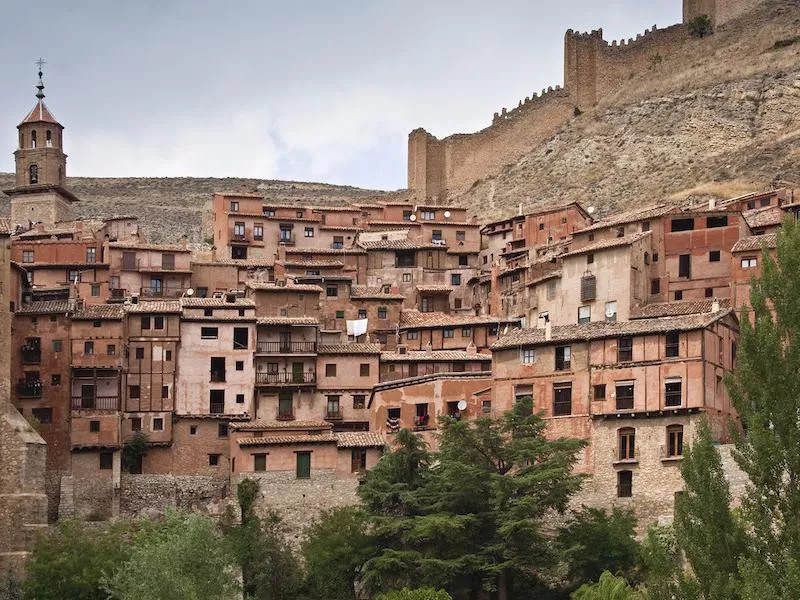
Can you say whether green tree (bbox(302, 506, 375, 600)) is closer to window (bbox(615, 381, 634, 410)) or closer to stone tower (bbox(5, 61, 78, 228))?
window (bbox(615, 381, 634, 410))

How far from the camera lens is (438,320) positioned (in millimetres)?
67312

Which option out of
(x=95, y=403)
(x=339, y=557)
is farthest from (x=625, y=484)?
(x=95, y=403)

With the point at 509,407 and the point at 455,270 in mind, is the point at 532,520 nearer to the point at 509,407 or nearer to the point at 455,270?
the point at 509,407

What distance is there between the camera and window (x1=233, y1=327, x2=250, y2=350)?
60156 mm

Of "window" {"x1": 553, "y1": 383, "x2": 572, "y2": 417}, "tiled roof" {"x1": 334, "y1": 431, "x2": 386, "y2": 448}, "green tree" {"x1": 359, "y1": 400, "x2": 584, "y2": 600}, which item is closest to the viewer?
"green tree" {"x1": 359, "y1": 400, "x2": 584, "y2": 600}

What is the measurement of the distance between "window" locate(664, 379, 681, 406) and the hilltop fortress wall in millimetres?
54837

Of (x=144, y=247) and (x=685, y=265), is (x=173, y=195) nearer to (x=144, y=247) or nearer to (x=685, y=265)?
(x=144, y=247)

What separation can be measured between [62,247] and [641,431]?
3046 centimetres

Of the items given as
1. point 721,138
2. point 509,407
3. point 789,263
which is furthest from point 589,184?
point 789,263

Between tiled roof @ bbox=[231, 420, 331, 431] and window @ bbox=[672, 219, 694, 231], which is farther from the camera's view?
window @ bbox=[672, 219, 694, 231]

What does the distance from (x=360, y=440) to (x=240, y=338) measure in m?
8.11

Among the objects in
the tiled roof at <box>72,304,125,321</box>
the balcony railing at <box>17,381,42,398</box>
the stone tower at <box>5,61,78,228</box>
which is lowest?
the balcony railing at <box>17,381,42,398</box>

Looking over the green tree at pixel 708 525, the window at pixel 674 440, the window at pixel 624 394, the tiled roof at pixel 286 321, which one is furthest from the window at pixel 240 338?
the green tree at pixel 708 525

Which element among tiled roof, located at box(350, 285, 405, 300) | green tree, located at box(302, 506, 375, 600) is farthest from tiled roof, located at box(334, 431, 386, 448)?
tiled roof, located at box(350, 285, 405, 300)
